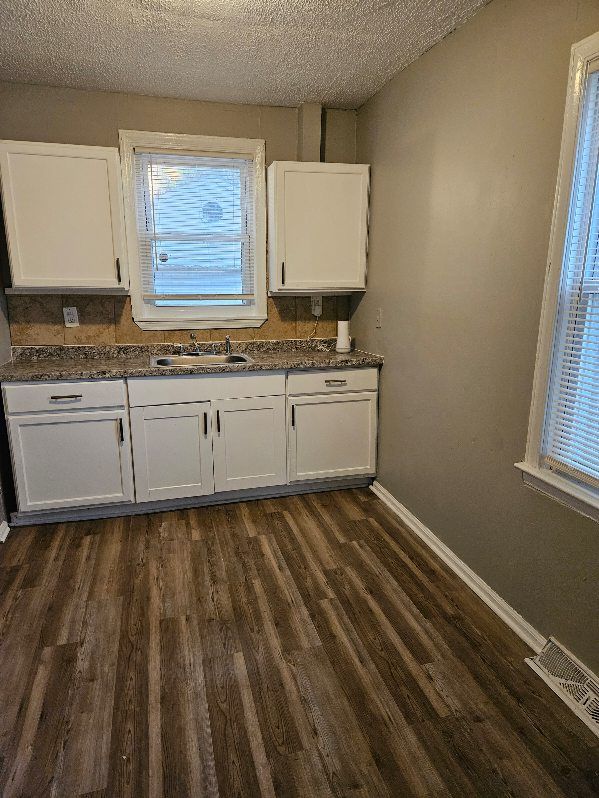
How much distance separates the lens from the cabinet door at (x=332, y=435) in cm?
313

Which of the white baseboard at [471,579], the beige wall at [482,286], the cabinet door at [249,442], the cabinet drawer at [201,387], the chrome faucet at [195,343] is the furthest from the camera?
the chrome faucet at [195,343]

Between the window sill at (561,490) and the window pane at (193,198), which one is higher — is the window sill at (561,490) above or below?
below

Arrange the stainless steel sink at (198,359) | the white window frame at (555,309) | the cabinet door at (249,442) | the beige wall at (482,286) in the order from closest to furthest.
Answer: the white window frame at (555,309) → the beige wall at (482,286) → the cabinet door at (249,442) → the stainless steel sink at (198,359)

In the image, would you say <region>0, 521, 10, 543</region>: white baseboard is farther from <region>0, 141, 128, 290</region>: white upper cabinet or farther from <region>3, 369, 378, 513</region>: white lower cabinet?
<region>0, 141, 128, 290</region>: white upper cabinet

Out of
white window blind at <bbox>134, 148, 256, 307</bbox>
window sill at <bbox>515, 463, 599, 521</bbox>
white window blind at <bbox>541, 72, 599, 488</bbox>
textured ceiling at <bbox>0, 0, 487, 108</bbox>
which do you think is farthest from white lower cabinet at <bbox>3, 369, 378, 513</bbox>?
textured ceiling at <bbox>0, 0, 487, 108</bbox>

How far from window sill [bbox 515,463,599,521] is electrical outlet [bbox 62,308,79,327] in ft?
8.96

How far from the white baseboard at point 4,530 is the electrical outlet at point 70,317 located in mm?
1260

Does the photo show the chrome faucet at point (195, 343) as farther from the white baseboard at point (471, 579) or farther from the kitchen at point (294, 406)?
the white baseboard at point (471, 579)

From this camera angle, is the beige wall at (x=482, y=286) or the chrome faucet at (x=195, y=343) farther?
the chrome faucet at (x=195, y=343)

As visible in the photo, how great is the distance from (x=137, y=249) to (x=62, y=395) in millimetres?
1098

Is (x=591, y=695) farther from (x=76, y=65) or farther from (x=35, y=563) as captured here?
(x=76, y=65)

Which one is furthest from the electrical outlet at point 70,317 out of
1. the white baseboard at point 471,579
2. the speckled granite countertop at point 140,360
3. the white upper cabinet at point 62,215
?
the white baseboard at point 471,579

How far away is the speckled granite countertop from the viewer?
273 centimetres

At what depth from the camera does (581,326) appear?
166cm
